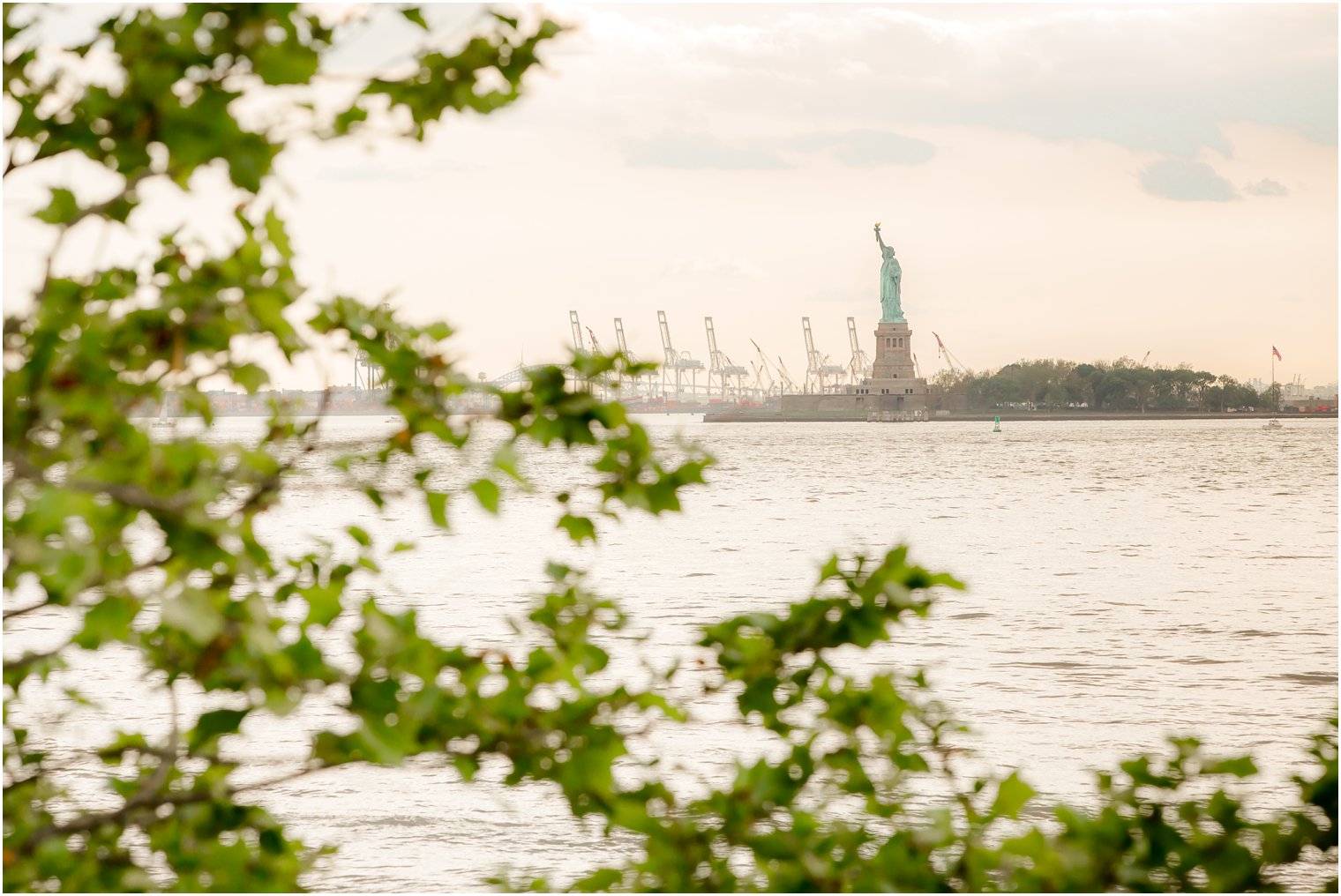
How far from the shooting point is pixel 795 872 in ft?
7.82

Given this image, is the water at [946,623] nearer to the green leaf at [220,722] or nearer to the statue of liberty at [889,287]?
the green leaf at [220,722]

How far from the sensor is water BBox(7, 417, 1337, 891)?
353 inches

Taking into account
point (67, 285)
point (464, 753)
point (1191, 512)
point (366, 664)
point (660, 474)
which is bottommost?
point (1191, 512)

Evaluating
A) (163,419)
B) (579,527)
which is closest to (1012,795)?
(579,527)

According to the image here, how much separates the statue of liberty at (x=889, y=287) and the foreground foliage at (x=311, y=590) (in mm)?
131500

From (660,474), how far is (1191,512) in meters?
40.2

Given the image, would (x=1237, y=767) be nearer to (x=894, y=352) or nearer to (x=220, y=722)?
(x=220, y=722)

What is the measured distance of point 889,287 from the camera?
133m

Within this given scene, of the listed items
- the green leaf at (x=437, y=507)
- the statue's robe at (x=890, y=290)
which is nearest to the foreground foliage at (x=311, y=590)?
the green leaf at (x=437, y=507)

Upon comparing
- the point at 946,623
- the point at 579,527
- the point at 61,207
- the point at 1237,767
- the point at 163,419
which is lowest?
the point at 946,623

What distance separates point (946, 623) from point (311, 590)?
54.5 feet

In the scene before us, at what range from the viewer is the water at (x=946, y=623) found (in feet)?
29.4

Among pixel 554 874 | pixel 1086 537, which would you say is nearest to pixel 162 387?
pixel 554 874

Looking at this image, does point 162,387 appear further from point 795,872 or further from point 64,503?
point 795,872
